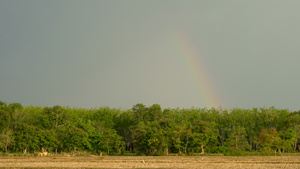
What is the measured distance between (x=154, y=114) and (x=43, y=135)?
27.5 metres

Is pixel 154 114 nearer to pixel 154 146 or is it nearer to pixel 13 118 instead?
pixel 154 146

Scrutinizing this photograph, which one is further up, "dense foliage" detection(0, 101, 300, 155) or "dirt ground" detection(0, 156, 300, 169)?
"dense foliage" detection(0, 101, 300, 155)

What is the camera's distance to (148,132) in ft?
206

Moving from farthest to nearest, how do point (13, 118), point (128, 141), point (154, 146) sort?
point (128, 141), point (13, 118), point (154, 146)

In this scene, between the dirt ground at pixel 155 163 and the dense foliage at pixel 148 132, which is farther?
the dense foliage at pixel 148 132

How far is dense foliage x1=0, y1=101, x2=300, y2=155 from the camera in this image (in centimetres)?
6294

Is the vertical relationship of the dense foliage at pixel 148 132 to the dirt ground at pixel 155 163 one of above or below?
above

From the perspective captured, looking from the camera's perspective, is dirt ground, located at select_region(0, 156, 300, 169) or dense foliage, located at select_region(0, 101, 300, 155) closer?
dirt ground, located at select_region(0, 156, 300, 169)

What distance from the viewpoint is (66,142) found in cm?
6406

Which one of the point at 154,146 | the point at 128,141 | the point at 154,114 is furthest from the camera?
the point at 128,141

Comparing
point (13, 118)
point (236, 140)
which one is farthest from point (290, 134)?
point (13, 118)

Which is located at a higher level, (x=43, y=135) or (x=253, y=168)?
(x=43, y=135)

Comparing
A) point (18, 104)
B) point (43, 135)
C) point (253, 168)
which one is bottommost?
point (253, 168)

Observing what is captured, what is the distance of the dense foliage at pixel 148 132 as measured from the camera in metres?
62.9
